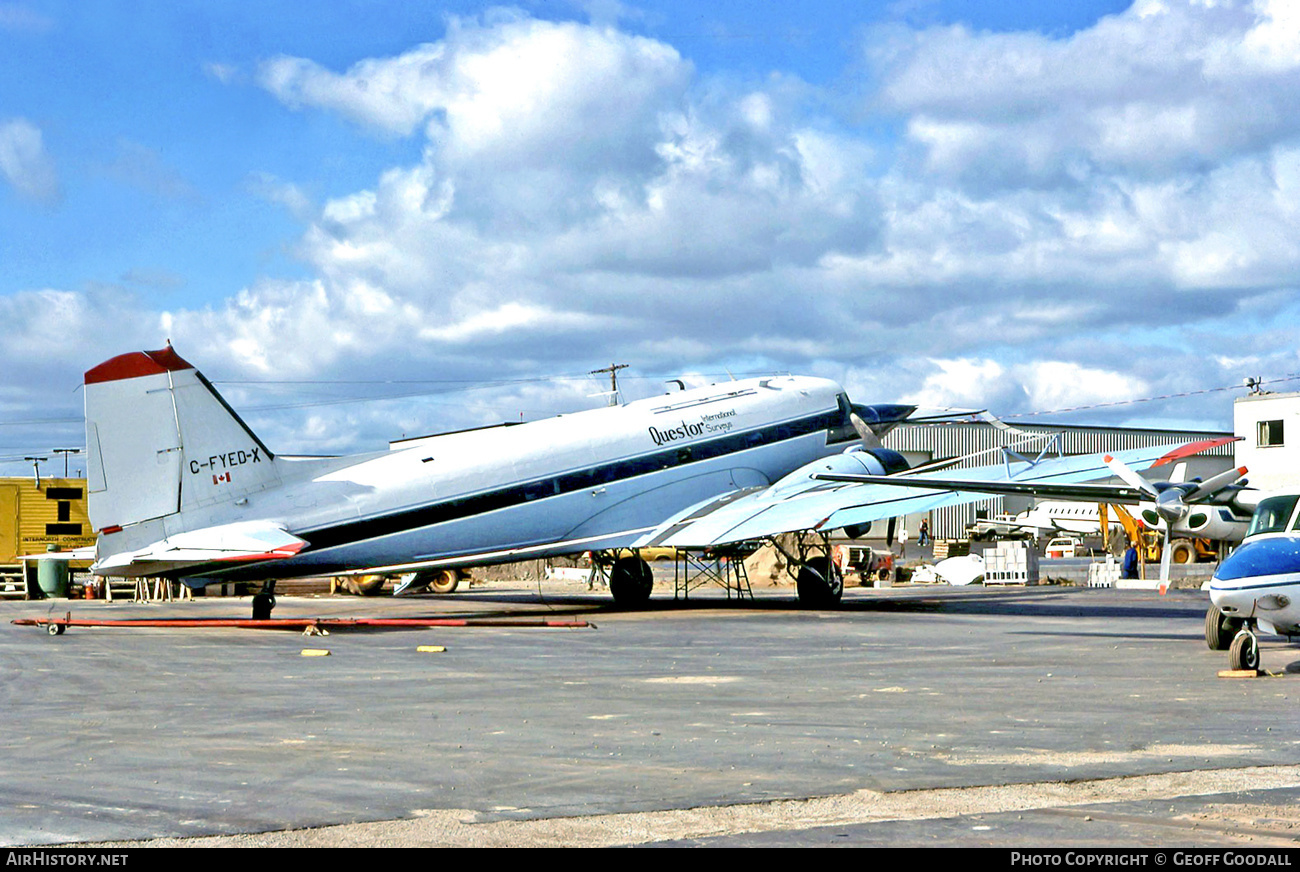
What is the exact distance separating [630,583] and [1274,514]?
18930 mm

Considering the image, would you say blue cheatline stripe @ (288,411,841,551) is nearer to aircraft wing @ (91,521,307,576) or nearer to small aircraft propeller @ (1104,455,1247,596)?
aircraft wing @ (91,521,307,576)

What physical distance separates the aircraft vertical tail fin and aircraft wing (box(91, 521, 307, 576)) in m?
0.78

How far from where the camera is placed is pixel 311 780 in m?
9.78

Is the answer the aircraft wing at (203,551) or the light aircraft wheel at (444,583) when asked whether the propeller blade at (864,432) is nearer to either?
the aircraft wing at (203,551)

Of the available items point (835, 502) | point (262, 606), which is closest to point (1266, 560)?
point (835, 502)

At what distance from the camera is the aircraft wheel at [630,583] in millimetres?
35625

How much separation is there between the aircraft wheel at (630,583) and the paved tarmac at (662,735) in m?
11.0

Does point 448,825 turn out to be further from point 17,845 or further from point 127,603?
point 127,603

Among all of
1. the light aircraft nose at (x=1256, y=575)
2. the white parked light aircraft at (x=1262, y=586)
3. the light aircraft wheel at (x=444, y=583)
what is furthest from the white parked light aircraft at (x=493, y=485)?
the light aircraft wheel at (x=444, y=583)

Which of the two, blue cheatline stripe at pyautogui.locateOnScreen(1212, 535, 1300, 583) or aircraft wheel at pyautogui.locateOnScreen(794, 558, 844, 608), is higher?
blue cheatline stripe at pyautogui.locateOnScreen(1212, 535, 1300, 583)

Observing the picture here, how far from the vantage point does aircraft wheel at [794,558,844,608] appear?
33.8m

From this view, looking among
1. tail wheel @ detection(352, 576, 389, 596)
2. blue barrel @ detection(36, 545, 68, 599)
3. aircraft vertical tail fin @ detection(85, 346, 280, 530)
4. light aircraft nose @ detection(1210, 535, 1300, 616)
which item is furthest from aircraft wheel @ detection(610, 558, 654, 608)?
blue barrel @ detection(36, 545, 68, 599)

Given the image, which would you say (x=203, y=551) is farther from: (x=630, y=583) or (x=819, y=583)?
(x=819, y=583)
